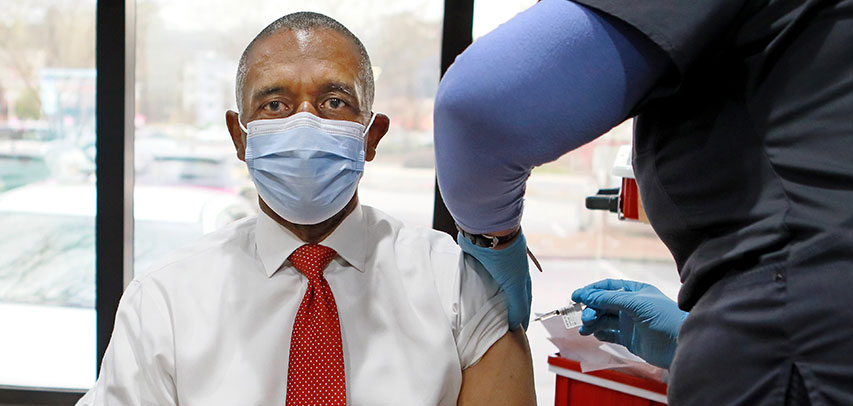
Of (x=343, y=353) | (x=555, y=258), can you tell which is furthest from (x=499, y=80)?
(x=555, y=258)

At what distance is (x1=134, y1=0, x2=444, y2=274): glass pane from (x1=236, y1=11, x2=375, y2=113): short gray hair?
1.81 m

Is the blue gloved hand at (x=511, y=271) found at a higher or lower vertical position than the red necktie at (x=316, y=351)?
higher

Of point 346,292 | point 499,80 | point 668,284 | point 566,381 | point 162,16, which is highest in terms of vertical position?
point 162,16

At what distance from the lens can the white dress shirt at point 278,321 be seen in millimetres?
1453

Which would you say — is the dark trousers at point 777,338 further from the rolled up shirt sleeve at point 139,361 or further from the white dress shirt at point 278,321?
the rolled up shirt sleeve at point 139,361

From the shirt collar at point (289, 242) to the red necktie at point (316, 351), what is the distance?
61mm

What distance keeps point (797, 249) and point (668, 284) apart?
3.97 meters

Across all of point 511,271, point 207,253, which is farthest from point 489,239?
point 207,253

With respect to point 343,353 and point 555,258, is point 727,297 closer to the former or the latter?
point 343,353

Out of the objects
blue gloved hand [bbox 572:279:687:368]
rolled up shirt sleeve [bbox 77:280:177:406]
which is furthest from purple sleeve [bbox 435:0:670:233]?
rolled up shirt sleeve [bbox 77:280:177:406]

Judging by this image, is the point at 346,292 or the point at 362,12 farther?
the point at 362,12

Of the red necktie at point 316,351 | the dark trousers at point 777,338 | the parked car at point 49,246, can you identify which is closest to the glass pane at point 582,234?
the parked car at point 49,246

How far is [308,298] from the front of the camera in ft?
4.94

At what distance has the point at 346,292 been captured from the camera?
157cm
